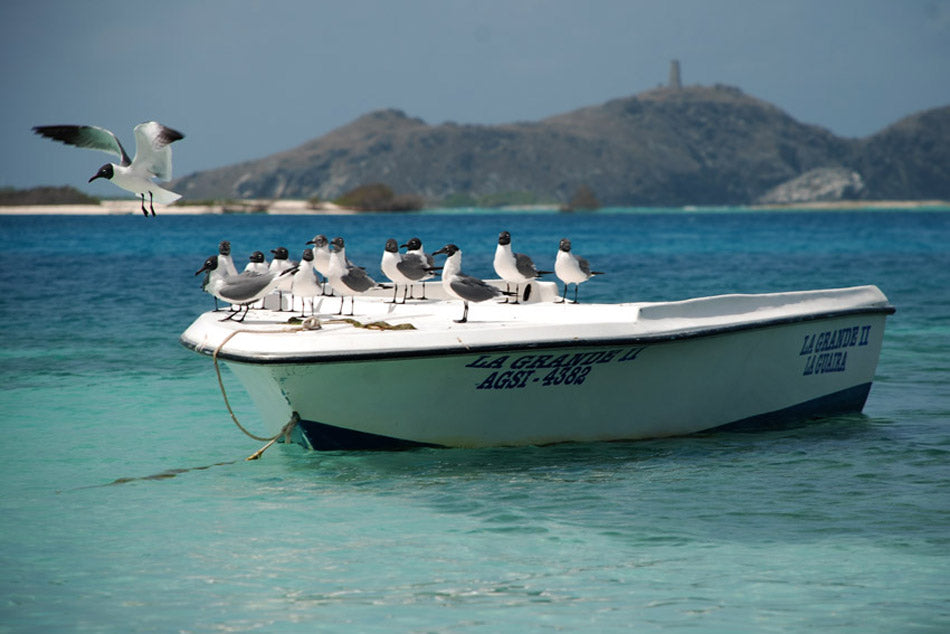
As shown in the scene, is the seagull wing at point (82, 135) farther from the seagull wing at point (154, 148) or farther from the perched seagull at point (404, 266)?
the perched seagull at point (404, 266)

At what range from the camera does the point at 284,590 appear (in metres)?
6.02

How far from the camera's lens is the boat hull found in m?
8.00

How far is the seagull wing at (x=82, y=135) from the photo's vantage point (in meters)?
7.93

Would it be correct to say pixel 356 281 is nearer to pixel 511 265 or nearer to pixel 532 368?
pixel 511 265

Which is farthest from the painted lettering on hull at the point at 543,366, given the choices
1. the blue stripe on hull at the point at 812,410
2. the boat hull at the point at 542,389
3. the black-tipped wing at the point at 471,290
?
the blue stripe on hull at the point at 812,410

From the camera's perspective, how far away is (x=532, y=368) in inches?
324

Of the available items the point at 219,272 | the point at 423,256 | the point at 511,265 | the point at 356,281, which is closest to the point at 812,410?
the point at 511,265

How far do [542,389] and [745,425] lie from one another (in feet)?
7.35

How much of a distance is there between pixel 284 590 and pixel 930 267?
122 feet

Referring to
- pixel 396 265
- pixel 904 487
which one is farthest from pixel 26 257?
pixel 904 487

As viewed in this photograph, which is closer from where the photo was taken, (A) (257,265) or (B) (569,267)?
(A) (257,265)

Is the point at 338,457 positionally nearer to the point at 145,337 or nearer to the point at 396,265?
the point at 396,265

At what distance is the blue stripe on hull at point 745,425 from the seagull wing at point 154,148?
2.15 metres

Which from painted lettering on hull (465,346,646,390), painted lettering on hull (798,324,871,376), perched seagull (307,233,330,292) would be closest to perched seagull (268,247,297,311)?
perched seagull (307,233,330,292)
